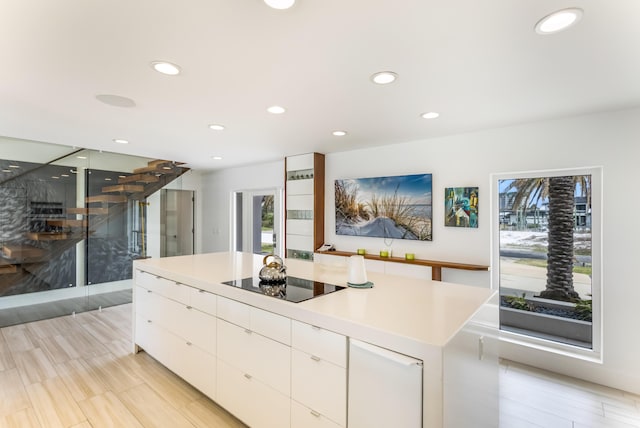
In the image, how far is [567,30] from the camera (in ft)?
5.04

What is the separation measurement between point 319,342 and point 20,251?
189 inches

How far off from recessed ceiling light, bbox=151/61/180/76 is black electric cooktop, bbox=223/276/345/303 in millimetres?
1461

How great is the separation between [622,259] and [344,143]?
299 cm

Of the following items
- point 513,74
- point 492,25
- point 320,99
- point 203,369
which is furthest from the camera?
point 320,99

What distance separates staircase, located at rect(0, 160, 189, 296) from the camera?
4.06 m

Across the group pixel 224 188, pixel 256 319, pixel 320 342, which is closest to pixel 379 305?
pixel 320 342

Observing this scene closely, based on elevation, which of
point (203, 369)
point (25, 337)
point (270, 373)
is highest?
point (270, 373)

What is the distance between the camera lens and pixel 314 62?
187 centimetres

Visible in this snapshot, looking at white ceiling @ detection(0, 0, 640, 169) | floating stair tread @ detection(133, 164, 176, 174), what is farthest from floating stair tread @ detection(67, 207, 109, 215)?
white ceiling @ detection(0, 0, 640, 169)

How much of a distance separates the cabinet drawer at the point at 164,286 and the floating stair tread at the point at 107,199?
2440mm

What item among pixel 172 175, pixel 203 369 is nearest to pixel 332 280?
pixel 203 369

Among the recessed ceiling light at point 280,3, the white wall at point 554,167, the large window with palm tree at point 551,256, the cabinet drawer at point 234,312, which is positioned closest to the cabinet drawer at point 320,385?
the cabinet drawer at point 234,312

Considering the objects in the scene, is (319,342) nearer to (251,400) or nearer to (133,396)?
(251,400)

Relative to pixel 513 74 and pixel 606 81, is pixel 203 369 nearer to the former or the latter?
pixel 513 74
